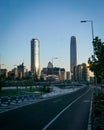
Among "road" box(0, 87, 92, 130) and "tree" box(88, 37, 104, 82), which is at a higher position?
"tree" box(88, 37, 104, 82)

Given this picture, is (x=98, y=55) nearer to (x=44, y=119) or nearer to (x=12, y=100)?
(x=44, y=119)

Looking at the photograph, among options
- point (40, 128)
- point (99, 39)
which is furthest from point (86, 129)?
point (99, 39)

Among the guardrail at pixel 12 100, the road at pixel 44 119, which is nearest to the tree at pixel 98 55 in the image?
the road at pixel 44 119

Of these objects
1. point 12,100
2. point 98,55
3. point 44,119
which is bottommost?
point 44,119

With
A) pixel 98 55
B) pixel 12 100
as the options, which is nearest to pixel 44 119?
pixel 98 55

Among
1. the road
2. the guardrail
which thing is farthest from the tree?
the guardrail

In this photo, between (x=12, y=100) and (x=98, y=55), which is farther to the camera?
(x=12, y=100)

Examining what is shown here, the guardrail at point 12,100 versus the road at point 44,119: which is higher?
the guardrail at point 12,100

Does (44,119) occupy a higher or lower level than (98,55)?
lower

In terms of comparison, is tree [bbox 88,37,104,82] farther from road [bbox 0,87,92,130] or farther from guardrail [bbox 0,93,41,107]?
guardrail [bbox 0,93,41,107]

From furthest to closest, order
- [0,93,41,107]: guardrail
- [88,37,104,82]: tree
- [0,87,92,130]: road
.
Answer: [0,93,41,107]: guardrail, [88,37,104,82]: tree, [0,87,92,130]: road

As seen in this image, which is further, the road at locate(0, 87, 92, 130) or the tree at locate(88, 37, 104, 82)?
the tree at locate(88, 37, 104, 82)

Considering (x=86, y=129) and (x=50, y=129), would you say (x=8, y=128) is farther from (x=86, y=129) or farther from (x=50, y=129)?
(x=86, y=129)

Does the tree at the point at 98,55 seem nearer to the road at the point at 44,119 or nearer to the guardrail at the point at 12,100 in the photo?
the road at the point at 44,119
